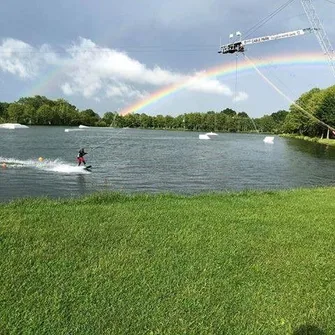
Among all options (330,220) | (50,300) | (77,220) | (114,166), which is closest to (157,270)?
(50,300)

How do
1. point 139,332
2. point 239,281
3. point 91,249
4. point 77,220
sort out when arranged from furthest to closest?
point 77,220, point 91,249, point 239,281, point 139,332

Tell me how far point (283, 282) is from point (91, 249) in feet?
16.9

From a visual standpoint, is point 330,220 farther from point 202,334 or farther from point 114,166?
point 114,166

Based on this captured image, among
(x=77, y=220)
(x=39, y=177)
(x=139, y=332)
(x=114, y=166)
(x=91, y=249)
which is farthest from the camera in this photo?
(x=114, y=166)

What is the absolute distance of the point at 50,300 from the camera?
8.79 m

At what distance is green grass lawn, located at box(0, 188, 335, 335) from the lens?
8.23m

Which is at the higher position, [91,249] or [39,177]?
[91,249]

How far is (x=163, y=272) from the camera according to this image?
415 inches

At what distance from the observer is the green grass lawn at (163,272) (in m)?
8.23

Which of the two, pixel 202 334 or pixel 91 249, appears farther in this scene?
pixel 91 249

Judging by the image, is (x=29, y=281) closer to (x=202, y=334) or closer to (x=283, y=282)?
(x=202, y=334)

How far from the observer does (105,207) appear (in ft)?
60.6

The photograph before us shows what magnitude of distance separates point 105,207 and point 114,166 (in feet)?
121

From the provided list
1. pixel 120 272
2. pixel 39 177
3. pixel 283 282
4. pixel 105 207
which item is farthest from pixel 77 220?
pixel 39 177
